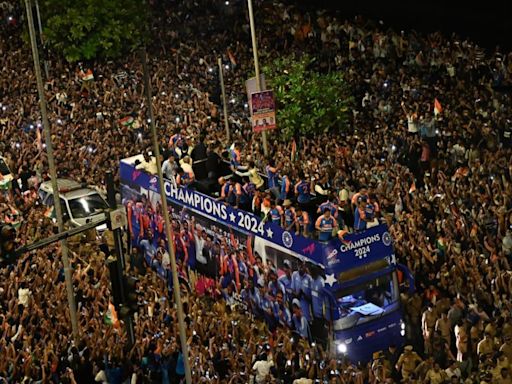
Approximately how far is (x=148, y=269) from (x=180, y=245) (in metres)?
1.41

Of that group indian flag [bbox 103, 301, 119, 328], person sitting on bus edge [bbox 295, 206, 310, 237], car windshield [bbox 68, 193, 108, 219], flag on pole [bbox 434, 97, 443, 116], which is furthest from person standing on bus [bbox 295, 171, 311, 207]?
flag on pole [bbox 434, 97, 443, 116]

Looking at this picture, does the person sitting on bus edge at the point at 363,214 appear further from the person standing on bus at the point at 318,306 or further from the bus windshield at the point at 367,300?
the person standing on bus at the point at 318,306

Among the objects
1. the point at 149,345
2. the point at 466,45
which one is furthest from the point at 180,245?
the point at 466,45

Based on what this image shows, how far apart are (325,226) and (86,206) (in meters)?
9.86

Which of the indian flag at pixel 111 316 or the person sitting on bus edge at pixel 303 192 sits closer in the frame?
the indian flag at pixel 111 316

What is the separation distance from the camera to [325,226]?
21484 mm

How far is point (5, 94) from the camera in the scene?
39.4 meters

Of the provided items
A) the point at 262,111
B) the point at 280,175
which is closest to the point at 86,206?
the point at 262,111

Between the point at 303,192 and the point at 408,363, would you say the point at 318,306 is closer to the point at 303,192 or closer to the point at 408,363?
the point at 408,363

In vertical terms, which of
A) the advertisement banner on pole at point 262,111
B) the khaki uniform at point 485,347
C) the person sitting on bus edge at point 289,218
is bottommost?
the khaki uniform at point 485,347

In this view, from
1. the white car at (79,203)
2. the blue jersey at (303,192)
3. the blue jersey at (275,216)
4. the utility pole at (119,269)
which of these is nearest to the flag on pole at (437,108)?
the blue jersey at (303,192)

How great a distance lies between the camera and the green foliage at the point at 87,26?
42.5 meters

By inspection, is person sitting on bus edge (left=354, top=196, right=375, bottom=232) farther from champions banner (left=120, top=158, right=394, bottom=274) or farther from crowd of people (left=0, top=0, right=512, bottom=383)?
champions banner (left=120, top=158, right=394, bottom=274)

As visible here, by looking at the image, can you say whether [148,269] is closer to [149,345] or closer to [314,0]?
[149,345]
